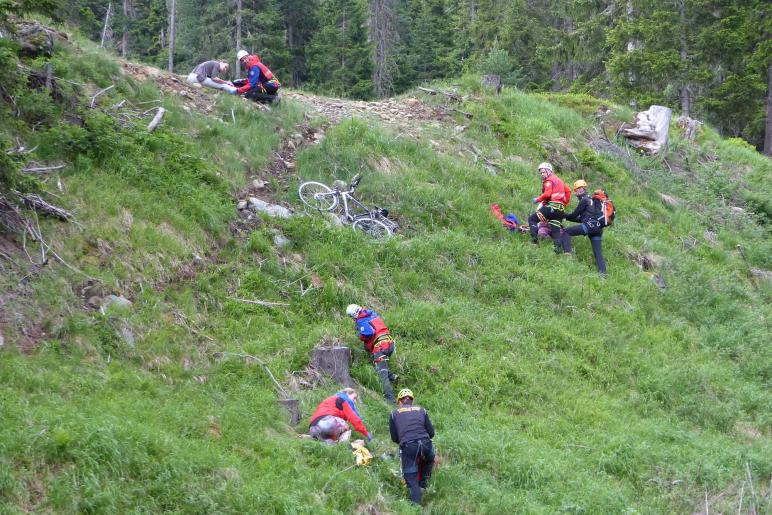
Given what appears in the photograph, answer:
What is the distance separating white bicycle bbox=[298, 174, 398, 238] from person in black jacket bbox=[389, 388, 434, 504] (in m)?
5.29

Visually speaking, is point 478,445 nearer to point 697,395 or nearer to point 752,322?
point 697,395

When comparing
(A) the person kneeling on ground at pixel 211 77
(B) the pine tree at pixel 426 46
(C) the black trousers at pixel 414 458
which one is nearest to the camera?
(C) the black trousers at pixel 414 458

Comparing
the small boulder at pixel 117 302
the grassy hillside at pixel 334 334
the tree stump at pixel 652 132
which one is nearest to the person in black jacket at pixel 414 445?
the grassy hillside at pixel 334 334

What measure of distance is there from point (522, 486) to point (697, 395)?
4463 mm

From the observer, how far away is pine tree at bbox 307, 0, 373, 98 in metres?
35.8

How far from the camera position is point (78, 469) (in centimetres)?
649

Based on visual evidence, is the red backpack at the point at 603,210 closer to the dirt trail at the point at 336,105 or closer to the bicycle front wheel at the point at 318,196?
the dirt trail at the point at 336,105

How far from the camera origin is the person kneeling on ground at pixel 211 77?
51.6 feet

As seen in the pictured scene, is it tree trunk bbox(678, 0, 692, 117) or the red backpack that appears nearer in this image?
the red backpack

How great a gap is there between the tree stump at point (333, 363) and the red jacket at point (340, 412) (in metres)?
1.24

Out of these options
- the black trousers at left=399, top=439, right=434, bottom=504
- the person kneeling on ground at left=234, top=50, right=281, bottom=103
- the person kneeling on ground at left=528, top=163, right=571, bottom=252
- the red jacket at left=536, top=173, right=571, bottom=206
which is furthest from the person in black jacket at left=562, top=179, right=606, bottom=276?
the black trousers at left=399, top=439, right=434, bottom=504

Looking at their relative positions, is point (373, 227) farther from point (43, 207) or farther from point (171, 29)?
point (171, 29)

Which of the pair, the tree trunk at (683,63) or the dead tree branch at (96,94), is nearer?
the dead tree branch at (96,94)

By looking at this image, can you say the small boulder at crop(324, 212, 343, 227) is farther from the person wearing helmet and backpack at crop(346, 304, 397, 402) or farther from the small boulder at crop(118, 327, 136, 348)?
the small boulder at crop(118, 327, 136, 348)
